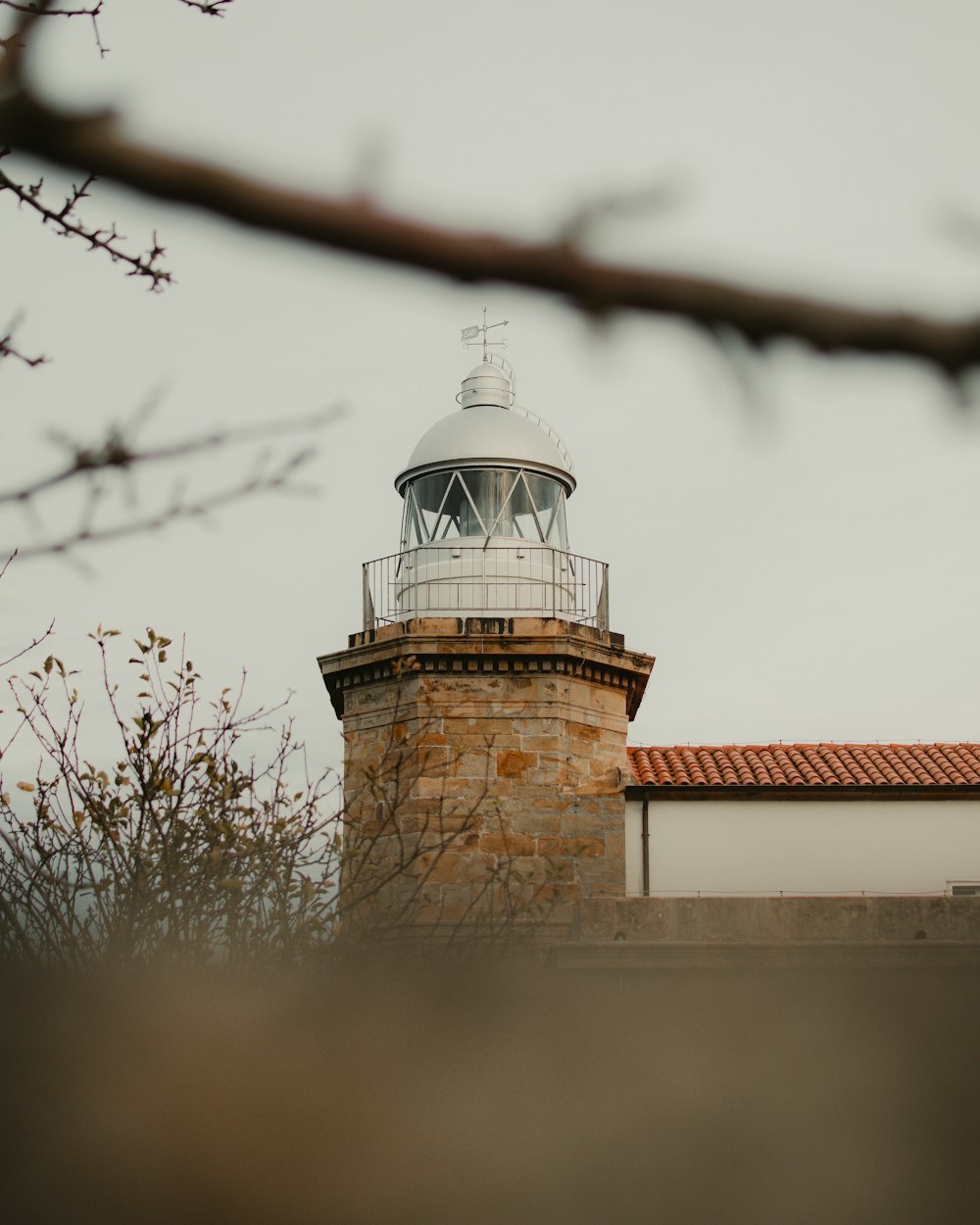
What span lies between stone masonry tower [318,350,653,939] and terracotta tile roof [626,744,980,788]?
121 centimetres

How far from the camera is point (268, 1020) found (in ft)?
28.3

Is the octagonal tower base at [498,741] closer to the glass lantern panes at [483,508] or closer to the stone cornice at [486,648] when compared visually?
the stone cornice at [486,648]

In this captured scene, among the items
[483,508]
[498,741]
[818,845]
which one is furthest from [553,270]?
[818,845]

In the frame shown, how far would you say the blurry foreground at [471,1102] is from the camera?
27.0ft

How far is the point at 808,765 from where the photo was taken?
16.1 meters

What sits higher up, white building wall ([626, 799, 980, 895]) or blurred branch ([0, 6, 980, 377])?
white building wall ([626, 799, 980, 895])

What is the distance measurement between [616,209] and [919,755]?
53.7 ft

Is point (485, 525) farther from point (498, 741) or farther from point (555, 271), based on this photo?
point (555, 271)

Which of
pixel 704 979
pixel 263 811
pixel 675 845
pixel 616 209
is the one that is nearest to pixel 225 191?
pixel 616 209

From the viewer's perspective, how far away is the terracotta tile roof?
50.1 feet

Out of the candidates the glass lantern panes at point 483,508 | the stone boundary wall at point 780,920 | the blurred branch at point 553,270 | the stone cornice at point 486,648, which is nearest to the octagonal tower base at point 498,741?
the stone cornice at point 486,648

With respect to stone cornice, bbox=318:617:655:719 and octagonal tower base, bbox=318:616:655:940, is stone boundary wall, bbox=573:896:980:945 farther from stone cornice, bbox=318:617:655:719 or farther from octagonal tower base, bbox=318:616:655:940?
stone cornice, bbox=318:617:655:719

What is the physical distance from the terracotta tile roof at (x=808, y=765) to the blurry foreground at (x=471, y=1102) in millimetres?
3694

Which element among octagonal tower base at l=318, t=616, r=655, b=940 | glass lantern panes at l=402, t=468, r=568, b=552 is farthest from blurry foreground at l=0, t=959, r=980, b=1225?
glass lantern panes at l=402, t=468, r=568, b=552
